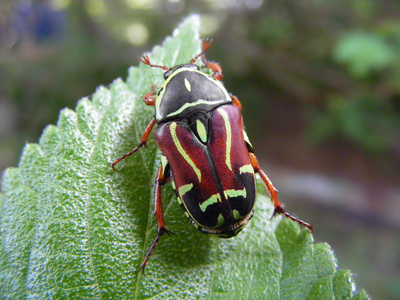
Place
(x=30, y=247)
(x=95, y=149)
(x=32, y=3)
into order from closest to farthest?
1. (x=30, y=247)
2. (x=95, y=149)
3. (x=32, y=3)

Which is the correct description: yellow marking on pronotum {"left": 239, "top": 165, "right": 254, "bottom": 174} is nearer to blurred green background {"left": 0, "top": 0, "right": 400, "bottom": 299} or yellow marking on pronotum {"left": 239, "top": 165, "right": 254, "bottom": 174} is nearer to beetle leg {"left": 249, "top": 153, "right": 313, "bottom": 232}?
beetle leg {"left": 249, "top": 153, "right": 313, "bottom": 232}

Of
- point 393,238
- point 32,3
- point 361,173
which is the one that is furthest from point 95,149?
point 32,3

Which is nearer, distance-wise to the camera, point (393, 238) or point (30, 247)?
point (30, 247)

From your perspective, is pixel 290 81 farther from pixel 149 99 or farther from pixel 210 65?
pixel 149 99

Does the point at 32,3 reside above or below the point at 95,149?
above

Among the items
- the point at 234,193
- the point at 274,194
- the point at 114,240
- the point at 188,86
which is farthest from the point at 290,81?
the point at 114,240

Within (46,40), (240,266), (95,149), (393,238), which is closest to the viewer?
(240,266)

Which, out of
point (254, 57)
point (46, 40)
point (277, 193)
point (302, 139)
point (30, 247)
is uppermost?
point (46, 40)

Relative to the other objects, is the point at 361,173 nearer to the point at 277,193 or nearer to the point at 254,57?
the point at 254,57
